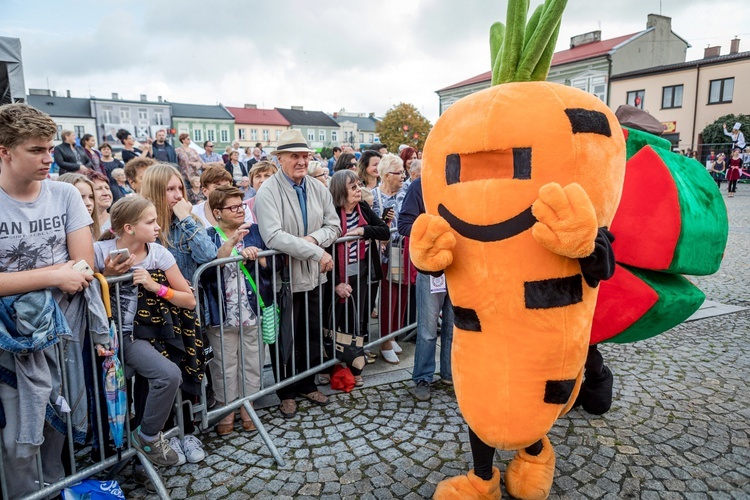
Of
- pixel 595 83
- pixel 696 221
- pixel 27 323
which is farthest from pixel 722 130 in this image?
pixel 27 323

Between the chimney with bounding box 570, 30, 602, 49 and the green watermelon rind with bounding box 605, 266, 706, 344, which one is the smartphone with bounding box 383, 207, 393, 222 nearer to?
the green watermelon rind with bounding box 605, 266, 706, 344

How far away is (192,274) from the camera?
11.6 feet

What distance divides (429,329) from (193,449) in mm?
1999

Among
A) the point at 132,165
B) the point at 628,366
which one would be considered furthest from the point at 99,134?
the point at 628,366

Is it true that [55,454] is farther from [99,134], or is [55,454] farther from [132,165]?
[99,134]

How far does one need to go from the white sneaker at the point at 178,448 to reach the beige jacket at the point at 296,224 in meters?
1.33

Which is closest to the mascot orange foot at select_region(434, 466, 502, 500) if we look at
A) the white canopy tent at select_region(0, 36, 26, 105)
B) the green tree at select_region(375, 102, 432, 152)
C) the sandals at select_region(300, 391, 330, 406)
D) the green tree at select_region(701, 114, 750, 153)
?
the sandals at select_region(300, 391, 330, 406)

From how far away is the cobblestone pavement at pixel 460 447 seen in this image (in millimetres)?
2914

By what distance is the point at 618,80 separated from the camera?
35500 millimetres

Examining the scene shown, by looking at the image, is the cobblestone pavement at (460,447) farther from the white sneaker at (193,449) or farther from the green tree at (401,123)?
the green tree at (401,123)

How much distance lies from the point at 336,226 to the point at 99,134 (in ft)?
239

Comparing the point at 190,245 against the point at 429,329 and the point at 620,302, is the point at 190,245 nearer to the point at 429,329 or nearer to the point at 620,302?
the point at 429,329

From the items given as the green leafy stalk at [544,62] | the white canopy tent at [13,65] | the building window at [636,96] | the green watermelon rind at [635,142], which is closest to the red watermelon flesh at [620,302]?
the green watermelon rind at [635,142]

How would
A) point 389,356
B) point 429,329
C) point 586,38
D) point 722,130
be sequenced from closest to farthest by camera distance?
point 429,329 → point 389,356 → point 722,130 → point 586,38
